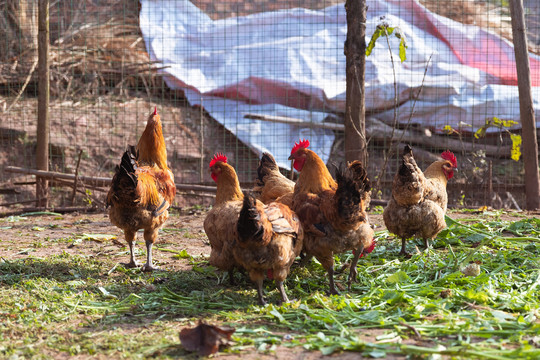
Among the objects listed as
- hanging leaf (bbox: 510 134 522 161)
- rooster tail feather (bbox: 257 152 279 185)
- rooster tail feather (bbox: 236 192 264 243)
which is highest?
hanging leaf (bbox: 510 134 522 161)

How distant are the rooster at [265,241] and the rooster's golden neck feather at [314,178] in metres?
0.69

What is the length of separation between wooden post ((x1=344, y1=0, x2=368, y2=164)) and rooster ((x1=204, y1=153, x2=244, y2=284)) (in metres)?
3.51

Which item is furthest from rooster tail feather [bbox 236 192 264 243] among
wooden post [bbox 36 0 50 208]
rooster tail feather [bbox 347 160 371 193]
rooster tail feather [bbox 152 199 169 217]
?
wooden post [bbox 36 0 50 208]

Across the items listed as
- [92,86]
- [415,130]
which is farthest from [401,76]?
[92,86]

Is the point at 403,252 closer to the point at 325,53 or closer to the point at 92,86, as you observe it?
the point at 325,53

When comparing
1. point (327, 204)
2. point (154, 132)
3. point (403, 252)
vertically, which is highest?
point (154, 132)

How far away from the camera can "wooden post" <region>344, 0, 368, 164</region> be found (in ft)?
26.5

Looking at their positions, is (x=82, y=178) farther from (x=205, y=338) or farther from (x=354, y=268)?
(x=205, y=338)

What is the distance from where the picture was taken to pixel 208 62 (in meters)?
10.9

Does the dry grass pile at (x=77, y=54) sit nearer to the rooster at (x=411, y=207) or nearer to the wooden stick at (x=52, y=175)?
Answer: the wooden stick at (x=52, y=175)

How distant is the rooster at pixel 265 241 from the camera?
12.6 feet

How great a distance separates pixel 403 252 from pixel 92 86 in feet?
27.2

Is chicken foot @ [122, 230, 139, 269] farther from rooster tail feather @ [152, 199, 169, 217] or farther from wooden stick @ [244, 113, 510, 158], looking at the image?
wooden stick @ [244, 113, 510, 158]

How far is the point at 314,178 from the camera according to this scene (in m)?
5.02
